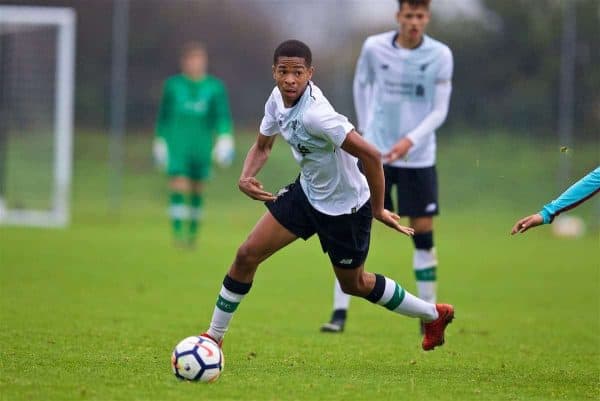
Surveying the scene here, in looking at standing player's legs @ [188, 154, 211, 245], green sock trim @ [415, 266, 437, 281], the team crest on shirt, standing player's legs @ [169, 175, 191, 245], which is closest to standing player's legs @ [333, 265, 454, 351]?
the team crest on shirt

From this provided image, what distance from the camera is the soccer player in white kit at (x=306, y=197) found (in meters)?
6.22

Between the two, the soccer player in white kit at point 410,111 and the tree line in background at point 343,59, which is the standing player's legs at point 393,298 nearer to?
the soccer player in white kit at point 410,111

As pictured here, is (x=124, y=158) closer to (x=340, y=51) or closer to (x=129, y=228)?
(x=129, y=228)

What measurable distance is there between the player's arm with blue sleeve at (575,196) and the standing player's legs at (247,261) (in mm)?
1518

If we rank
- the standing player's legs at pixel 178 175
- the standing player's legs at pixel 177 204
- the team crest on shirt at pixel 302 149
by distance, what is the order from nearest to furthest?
the team crest on shirt at pixel 302 149
the standing player's legs at pixel 177 204
the standing player's legs at pixel 178 175

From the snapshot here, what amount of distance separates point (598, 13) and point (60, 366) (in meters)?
15.2

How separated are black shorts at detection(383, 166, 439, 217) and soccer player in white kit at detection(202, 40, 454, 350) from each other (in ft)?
6.18

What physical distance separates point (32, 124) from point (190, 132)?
421 centimetres

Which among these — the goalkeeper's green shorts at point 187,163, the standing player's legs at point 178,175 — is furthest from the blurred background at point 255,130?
the goalkeeper's green shorts at point 187,163

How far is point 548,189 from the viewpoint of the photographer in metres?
19.6

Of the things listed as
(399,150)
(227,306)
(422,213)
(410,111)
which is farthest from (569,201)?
(410,111)

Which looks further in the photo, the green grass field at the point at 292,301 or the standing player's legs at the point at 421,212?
the standing player's legs at the point at 421,212

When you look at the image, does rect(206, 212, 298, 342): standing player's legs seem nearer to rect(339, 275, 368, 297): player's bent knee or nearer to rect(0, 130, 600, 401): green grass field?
rect(0, 130, 600, 401): green grass field

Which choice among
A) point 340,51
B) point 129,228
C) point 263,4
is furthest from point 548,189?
point 129,228
